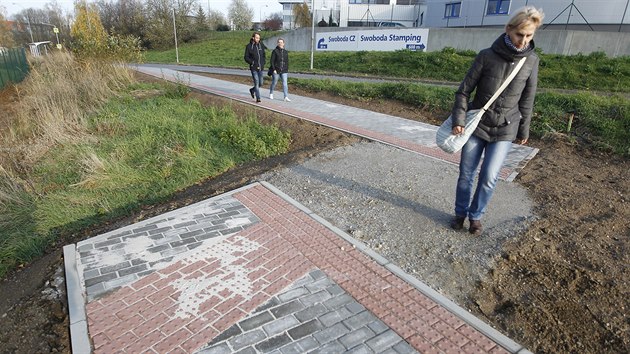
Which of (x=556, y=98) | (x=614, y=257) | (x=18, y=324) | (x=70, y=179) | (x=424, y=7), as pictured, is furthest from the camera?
(x=424, y=7)

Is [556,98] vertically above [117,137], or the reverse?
[556,98]

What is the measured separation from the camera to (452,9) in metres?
34.2

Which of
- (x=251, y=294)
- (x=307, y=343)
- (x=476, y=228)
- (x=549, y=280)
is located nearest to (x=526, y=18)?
(x=476, y=228)

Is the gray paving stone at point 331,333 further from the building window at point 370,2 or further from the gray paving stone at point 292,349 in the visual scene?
the building window at point 370,2

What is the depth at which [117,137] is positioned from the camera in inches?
312

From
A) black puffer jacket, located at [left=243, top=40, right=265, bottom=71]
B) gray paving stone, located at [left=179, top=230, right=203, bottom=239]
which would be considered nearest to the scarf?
gray paving stone, located at [left=179, top=230, right=203, bottom=239]

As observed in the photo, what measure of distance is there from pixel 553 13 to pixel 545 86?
710 inches

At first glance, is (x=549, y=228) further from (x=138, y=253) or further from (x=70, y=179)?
(x=70, y=179)

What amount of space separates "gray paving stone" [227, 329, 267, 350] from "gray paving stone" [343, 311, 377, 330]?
0.62m

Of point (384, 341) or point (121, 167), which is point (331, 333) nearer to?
point (384, 341)

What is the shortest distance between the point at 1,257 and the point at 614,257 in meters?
6.35

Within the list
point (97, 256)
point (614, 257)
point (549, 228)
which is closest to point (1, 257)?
point (97, 256)

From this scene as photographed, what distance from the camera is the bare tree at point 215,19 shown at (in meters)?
58.2

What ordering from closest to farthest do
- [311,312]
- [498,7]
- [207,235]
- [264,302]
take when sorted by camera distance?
[311,312] → [264,302] → [207,235] → [498,7]
